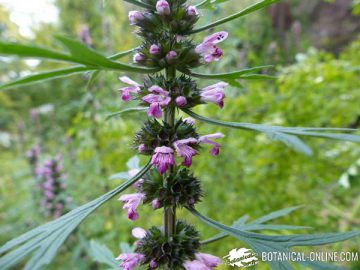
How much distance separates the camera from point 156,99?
785mm

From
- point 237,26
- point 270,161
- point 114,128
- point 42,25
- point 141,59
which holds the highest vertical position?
point 42,25

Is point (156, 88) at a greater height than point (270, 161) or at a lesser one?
greater

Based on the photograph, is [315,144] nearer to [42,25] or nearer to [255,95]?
[255,95]

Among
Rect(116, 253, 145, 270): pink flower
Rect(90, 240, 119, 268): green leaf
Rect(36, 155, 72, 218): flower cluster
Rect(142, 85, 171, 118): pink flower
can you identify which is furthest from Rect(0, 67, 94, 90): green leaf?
Rect(36, 155, 72, 218): flower cluster

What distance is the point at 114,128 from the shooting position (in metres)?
2.35

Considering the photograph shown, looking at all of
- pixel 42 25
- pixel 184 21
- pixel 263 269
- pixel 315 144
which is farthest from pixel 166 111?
pixel 42 25

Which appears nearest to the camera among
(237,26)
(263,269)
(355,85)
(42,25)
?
(263,269)

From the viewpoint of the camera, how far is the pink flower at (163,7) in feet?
2.49

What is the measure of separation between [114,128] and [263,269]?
1313 millimetres

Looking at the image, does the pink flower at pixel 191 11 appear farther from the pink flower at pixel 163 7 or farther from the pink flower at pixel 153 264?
the pink flower at pixel 153 264

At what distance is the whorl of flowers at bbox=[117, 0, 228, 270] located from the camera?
79cm

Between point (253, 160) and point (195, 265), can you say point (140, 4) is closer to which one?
point (195, 265)

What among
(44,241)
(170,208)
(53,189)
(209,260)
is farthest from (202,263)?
(53,189)

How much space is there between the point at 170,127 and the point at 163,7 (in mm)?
274
